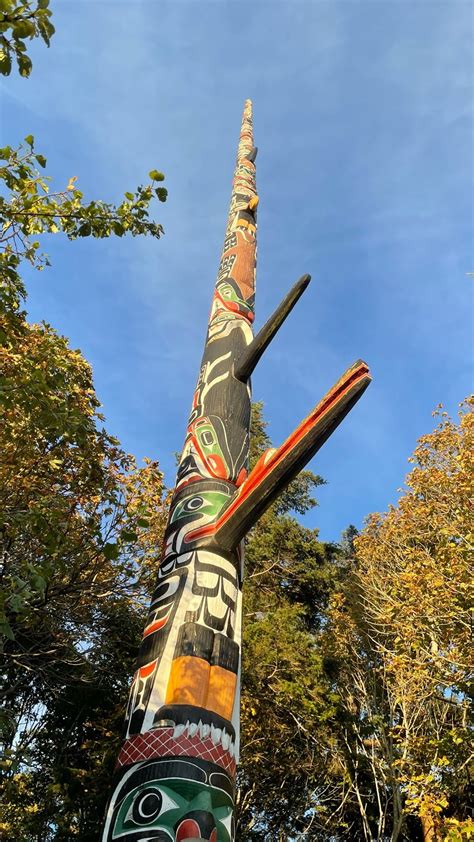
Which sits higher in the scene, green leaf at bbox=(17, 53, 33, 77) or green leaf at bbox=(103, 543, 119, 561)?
green leaf at bbox=(17, 53, 33, 77)

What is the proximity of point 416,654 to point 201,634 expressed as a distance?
8779 millimetres

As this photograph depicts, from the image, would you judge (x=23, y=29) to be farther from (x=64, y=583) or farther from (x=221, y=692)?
(x=64, y=583)

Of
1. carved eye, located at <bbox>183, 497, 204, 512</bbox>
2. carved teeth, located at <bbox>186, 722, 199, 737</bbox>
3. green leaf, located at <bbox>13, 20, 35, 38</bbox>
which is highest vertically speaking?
green leaf, located at <bbox>13, 20, 35, 38</bbox>

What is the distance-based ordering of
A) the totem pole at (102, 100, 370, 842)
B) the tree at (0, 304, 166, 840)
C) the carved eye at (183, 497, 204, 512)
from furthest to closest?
the tree at (0, 304, 166, 840)
the carved eye at (183, 497, 204, 512)
the totem pole at (102, 100, 370, 842)

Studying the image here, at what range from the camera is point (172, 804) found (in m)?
2.46

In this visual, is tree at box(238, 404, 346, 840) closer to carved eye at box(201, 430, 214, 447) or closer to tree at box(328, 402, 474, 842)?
tree at box(328, 402, 474, 842)

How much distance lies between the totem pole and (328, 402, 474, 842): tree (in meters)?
4.84

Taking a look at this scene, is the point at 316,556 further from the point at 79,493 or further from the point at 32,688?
the point at 79,493

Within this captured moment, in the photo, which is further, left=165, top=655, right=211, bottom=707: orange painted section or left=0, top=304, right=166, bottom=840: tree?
left=0, top=304, right=166, bottom=840: tree

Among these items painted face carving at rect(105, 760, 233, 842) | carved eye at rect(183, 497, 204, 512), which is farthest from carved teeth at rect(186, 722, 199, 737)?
carved eye at rect(183, 497, 204, 512)

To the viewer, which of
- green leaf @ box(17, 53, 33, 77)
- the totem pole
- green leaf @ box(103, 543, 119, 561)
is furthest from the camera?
green leaf @ box(103, 543, 119, 561)

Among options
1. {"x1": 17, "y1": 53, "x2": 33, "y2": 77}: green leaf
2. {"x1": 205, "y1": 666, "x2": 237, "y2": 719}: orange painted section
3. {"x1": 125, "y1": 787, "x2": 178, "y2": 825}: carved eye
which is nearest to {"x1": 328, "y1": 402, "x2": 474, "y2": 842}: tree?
{"x1": 205, "y1": 666, "x2": 237, "y2": 719}: orange painted section

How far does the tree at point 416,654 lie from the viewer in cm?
856

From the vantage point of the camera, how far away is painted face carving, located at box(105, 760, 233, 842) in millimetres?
2393
